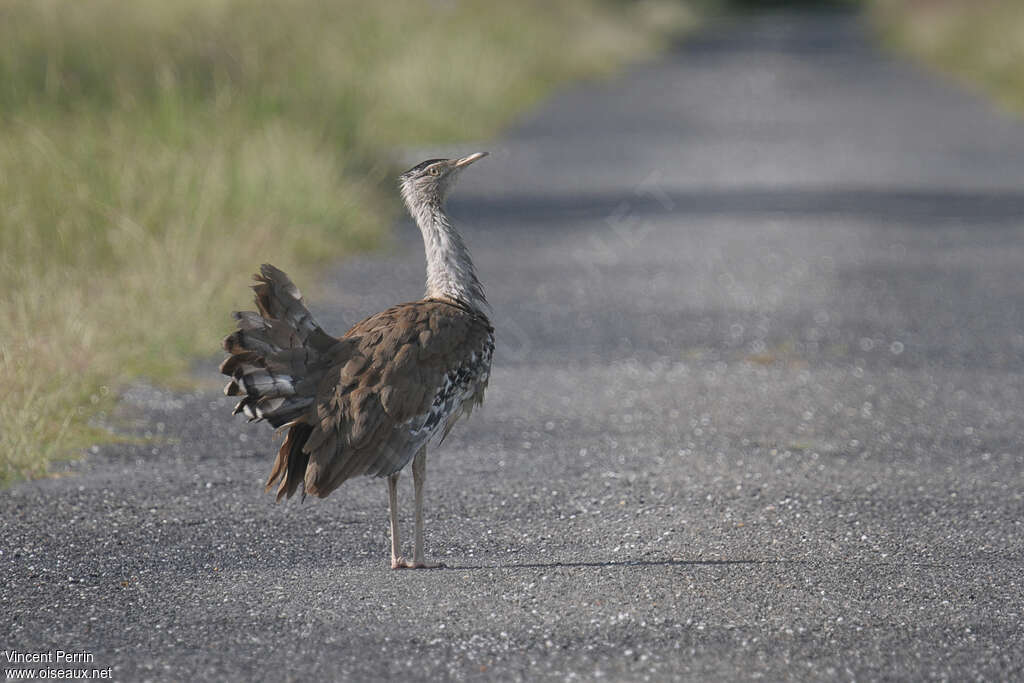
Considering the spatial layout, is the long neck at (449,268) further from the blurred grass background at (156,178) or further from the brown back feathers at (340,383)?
the blurred grass background at (156,178)

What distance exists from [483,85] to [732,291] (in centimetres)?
1160

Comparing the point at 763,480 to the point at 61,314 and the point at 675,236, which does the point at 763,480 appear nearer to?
the point at 61,314

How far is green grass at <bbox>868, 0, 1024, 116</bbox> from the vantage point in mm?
25686

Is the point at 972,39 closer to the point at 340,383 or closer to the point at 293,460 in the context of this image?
the point at 340,383

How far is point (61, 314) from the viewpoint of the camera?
28.1ft

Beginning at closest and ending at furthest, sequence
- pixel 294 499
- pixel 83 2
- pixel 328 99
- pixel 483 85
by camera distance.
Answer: pixel 294 499 < pixel 328 99 < pixel 83 2 < pixel 483 85

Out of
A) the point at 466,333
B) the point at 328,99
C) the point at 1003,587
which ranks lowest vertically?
the point at 1003,587

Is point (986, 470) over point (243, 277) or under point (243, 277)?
under

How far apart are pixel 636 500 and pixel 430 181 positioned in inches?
61.5

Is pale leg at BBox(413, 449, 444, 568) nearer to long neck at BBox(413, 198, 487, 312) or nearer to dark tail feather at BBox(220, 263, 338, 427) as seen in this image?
dark tail feather at BBox(220, 263, 338, 427)

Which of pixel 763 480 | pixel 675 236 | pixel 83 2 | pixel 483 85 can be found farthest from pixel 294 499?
pixel 483 85

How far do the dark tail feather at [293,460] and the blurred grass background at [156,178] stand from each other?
6.35 ft

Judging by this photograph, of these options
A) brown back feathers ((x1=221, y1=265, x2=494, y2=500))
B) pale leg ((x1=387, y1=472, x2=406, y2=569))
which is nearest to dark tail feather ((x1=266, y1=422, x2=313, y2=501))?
brown back feathers ((x1=221, y1=265, x2=494, y2=500))

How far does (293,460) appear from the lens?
17.9ft
